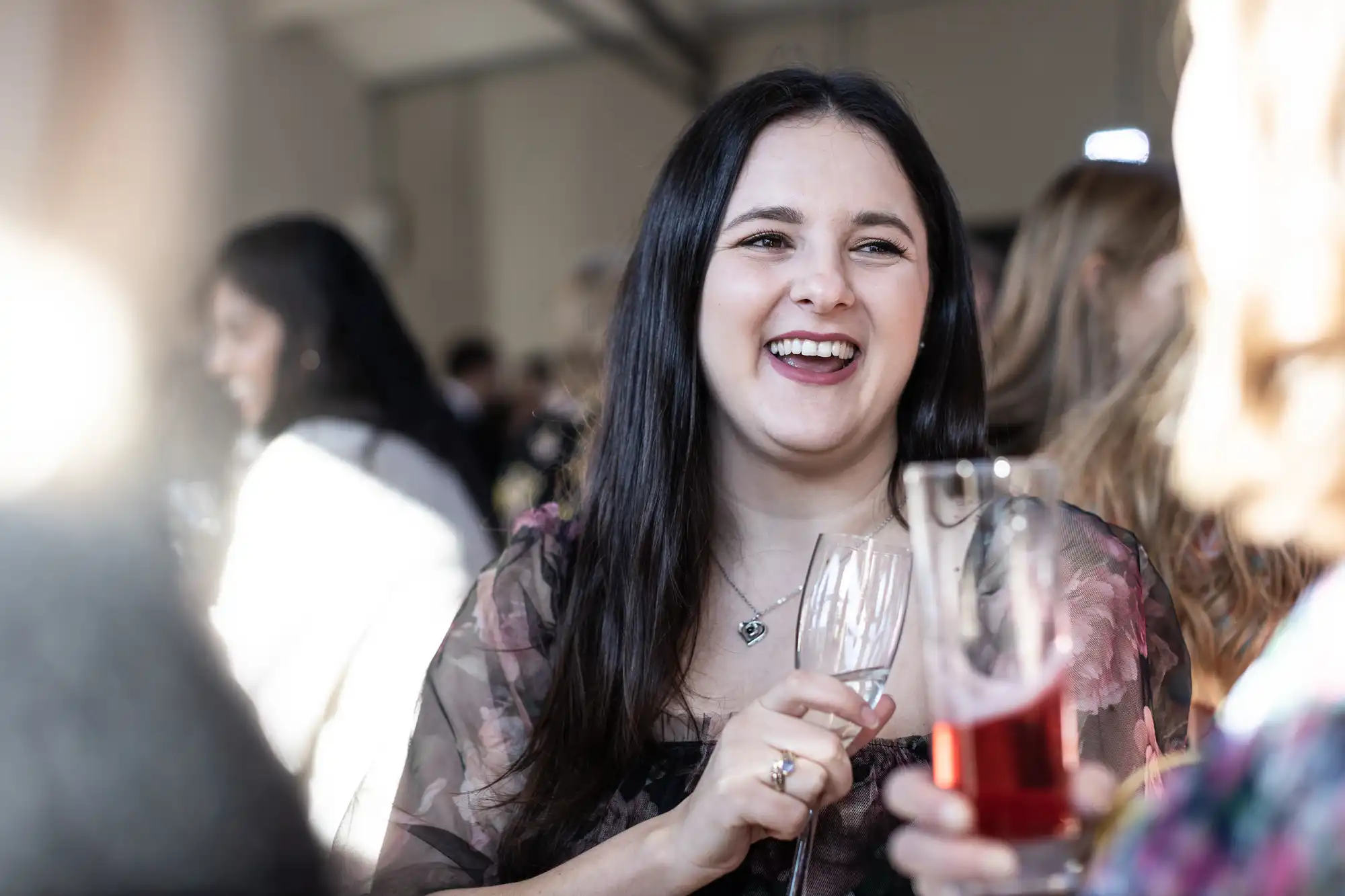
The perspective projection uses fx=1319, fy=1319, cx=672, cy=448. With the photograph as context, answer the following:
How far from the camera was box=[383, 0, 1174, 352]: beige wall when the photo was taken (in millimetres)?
7621

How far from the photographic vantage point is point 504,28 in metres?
9.22

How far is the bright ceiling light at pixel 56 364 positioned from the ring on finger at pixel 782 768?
0.59 metres

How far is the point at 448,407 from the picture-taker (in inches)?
122

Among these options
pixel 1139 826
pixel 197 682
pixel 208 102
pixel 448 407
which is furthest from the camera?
pixel 208 102

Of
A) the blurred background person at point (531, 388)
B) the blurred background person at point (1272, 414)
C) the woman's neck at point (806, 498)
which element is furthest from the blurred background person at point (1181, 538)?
the blurred background person at point (531, 388)

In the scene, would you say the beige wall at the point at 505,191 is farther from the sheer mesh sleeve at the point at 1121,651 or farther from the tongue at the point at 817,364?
the sheer mesh sleeve at the point at 1121,651

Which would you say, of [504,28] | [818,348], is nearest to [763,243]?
[818,348]

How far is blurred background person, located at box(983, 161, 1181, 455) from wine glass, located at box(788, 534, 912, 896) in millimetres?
1470

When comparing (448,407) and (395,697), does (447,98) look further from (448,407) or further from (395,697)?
(395,697)

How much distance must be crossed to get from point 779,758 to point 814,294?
58 centimetres

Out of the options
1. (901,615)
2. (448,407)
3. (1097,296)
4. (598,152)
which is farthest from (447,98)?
(901,615)

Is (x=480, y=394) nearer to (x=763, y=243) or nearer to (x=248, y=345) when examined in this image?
(x=248, y=345)

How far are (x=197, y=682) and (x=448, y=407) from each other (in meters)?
2.37

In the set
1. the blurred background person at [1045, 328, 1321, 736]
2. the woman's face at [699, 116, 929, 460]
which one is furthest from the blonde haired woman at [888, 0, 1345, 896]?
the blurred background person at [1045, 328, 1321, 736]
